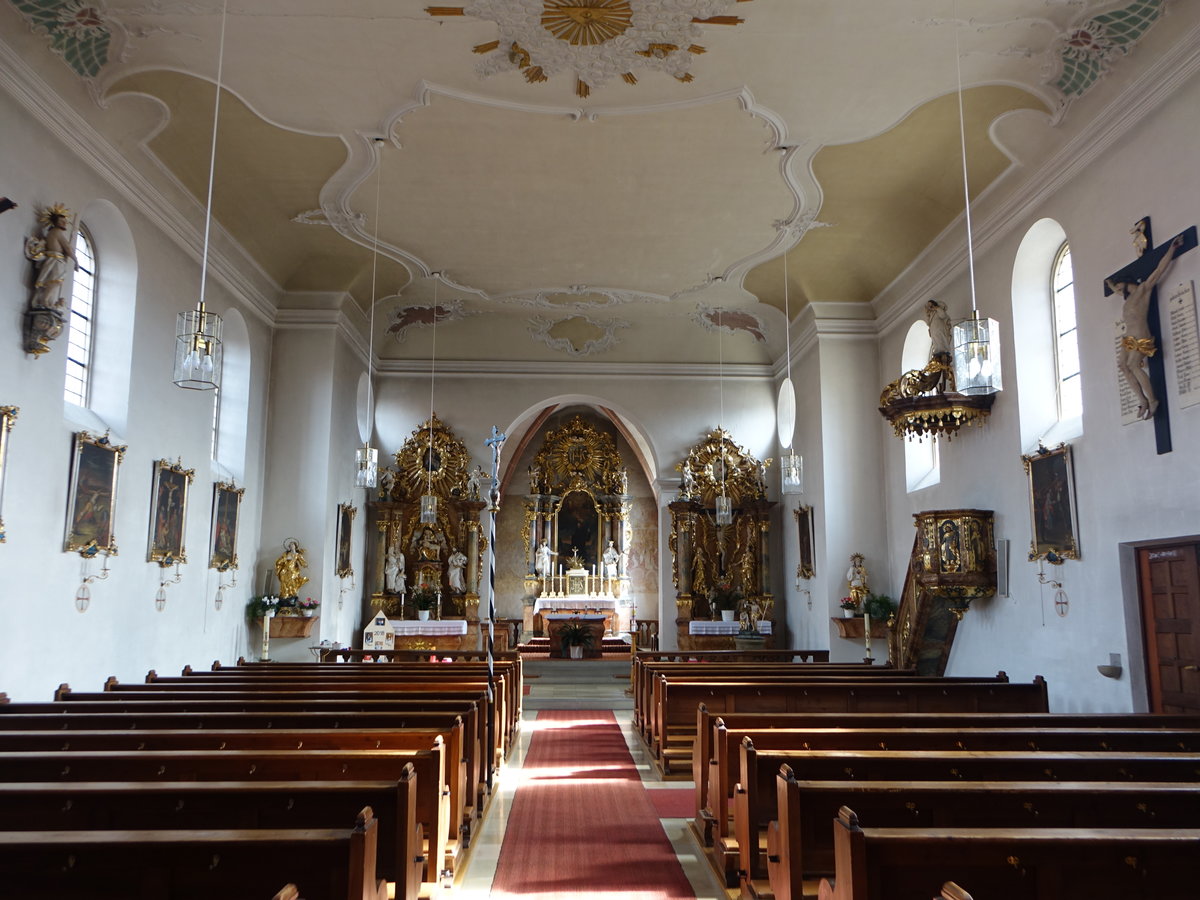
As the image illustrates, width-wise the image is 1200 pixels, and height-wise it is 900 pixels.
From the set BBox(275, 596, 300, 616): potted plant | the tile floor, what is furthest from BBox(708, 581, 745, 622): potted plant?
BBox(275, 596, 300, 616): potted plant

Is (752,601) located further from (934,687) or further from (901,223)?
(934,687)

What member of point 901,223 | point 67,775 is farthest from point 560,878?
point 901,223

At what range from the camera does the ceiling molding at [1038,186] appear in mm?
7676

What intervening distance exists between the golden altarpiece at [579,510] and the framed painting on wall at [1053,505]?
13.2m

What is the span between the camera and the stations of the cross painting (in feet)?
25.3

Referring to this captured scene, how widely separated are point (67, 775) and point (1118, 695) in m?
8.40

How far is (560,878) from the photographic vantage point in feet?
17.4

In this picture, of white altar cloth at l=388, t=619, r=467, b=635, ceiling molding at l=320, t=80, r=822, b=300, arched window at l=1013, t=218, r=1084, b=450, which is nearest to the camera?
ceiling molding at l=320, t=80, r=822, b=300

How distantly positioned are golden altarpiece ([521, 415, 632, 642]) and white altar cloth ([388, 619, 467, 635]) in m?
5.46

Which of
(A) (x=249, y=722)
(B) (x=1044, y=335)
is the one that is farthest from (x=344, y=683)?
(B) (x=1044, y=335)

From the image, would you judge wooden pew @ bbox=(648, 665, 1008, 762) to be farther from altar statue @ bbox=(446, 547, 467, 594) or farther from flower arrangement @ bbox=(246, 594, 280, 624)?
altar statue @ bbox=(446, 547, 467, 594)

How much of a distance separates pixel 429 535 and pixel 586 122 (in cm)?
995

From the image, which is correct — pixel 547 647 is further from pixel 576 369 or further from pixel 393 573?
pixel 576 369

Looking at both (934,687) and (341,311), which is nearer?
(934,687)
